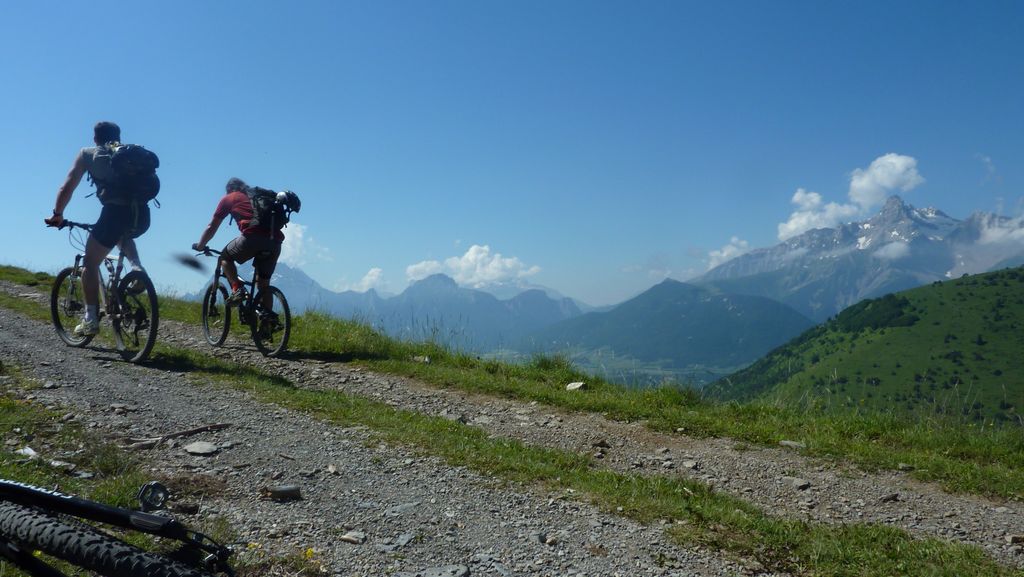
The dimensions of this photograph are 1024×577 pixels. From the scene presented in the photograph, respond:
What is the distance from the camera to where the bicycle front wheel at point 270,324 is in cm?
1159

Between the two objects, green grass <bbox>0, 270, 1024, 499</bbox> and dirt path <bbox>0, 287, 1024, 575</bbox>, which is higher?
green grass <bbox>0, 270, 1024, 499</bbox>

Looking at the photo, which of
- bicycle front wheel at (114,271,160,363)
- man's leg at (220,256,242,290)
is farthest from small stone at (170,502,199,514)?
man's leg at (220,256,242,290)

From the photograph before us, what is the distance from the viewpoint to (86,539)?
212cm

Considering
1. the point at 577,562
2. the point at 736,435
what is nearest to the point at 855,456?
the point at 736,435

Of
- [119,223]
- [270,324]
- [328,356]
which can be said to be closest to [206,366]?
[270,324]

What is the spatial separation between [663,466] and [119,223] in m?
8.39

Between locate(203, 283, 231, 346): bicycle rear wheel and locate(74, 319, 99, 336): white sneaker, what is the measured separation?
2155mm

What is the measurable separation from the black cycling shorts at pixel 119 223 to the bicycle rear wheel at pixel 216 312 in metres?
2.51

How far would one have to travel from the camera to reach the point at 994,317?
158250mm

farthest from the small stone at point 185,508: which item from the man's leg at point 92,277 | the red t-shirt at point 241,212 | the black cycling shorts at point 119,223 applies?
the red t-shirt at point 241,212

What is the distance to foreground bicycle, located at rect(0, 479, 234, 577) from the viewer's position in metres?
1.98

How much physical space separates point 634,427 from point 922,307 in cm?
19386

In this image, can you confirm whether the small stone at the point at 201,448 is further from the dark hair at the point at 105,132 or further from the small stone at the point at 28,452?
the dark hair at the point at 105,132

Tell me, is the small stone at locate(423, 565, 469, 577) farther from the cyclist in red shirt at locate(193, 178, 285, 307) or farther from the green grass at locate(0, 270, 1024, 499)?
the cyclist in red shirt at locate(193, 178, 285, 307)
